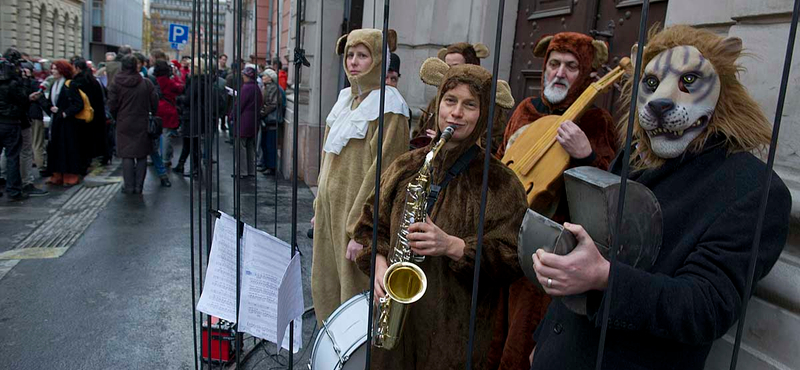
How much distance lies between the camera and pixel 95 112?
8.34m

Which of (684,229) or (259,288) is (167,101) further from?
(684,229)

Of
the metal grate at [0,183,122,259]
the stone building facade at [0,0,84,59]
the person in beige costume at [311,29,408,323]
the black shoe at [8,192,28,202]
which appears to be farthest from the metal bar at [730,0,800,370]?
the stone building facade at [0,0,84,59]

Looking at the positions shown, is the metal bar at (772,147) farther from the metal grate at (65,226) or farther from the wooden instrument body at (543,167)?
the metal grate at (65,226)

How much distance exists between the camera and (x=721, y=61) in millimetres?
1453

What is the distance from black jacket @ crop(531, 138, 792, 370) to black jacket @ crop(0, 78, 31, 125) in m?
7.36

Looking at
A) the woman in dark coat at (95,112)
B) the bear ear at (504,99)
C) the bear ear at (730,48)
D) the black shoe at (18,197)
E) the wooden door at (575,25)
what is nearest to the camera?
the bear ear at (730,48)

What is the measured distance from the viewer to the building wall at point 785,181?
5.09 feet

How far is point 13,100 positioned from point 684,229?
759 centimetres

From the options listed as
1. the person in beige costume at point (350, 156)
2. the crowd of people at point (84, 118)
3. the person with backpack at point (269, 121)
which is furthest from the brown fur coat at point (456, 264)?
the person with backpack at point (269, 121)

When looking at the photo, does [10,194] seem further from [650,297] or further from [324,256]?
[650,297]

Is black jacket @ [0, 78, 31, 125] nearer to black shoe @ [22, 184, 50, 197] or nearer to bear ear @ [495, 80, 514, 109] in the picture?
black shoe @ [22, 184, 50, 197]

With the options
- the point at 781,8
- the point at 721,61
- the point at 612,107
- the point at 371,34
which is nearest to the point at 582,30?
the point at 612,107

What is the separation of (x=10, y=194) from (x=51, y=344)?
14.7ft

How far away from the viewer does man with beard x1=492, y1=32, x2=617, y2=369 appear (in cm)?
222
